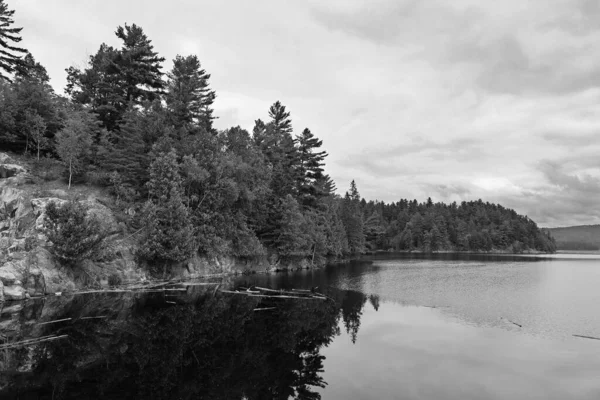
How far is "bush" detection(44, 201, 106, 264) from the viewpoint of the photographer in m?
31.5

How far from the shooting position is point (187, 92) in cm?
5647

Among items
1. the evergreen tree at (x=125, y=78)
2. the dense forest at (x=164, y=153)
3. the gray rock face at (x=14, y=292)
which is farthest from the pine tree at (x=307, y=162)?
the gray rock face at (x=14, y=292)

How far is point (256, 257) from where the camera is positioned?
5975cm

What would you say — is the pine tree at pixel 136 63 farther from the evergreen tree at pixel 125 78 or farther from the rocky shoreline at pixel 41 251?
the rocky shoreline at pixel 41 251

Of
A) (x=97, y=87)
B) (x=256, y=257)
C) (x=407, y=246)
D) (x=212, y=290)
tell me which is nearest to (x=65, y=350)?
(x=212, y=290)

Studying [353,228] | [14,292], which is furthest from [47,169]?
[353,228]

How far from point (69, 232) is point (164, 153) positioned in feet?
59.3

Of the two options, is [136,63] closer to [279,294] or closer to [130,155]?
[130,155]

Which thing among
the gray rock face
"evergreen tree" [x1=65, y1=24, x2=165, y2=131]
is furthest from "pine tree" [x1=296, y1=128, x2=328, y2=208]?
the gray rock face

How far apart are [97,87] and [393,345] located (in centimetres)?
6000

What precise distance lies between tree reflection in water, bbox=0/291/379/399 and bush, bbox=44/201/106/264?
26.4ft

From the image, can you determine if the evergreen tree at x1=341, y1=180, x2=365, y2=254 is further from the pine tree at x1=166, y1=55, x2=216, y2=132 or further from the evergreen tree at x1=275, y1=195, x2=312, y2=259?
the pine tree at x1=166, y1=55, x2=216, y2=132

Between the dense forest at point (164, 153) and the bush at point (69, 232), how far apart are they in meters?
0.49

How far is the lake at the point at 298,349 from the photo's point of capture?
584 inches
